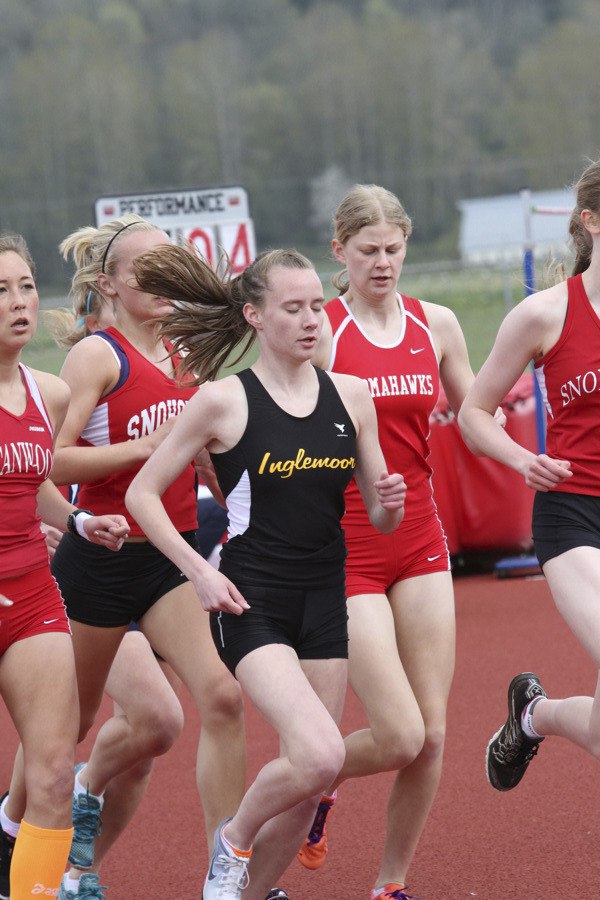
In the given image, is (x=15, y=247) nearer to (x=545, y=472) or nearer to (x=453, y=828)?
(x=545, y=472)

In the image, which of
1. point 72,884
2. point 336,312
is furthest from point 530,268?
point 72,884

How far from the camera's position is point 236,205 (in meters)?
10.4

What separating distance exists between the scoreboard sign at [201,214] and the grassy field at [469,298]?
10.8 metres

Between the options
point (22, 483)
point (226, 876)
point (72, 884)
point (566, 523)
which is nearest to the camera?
point (226, 876)

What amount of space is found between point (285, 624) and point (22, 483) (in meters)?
0.88

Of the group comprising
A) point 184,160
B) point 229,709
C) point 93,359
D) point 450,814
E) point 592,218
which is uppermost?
point 592,218

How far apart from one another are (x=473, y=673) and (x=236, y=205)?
458 centimetres

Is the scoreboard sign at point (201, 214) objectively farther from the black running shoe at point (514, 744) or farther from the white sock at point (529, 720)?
the white sock at point (529, 720)

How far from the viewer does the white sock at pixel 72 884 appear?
437 centimetres

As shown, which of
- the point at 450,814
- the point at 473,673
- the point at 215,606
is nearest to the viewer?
the point at 215,606

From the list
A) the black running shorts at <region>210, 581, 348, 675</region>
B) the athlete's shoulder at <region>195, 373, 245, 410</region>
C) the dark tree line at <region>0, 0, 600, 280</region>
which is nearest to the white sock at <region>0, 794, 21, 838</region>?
the black running shorts at <region>210, 581, 348, 675</region>

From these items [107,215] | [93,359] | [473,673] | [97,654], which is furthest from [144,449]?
[107,215]

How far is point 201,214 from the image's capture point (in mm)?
10266

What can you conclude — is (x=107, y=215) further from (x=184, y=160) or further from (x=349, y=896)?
(x=184, y=160)
